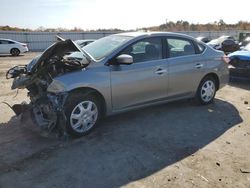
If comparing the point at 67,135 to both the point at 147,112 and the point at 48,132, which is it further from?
the point at 147,112

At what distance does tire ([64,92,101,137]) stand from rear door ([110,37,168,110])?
408 millimetres

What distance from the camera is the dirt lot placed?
152 inches

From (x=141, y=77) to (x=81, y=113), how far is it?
1364mm

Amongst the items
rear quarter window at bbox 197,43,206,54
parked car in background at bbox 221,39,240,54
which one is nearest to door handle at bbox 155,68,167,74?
rear quarter window at bbox 197,43,206,54

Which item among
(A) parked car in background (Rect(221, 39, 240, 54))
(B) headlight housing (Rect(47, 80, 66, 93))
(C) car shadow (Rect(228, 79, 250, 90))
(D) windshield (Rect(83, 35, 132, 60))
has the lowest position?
(C) car shadow (Rect(228, 79, 250, 90))

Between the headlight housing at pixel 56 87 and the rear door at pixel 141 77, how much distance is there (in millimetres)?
905

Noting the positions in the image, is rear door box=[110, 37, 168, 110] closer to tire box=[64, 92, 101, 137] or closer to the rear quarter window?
tire box=[64, 92, 101, 137]

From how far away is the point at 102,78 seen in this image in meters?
5.26

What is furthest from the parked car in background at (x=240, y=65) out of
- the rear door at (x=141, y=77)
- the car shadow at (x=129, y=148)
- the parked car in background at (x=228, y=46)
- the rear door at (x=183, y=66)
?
the parked car in background at (x=228, y=46)

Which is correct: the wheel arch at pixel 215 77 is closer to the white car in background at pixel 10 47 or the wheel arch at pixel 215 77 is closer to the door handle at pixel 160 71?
the door handle at pixel 160 71

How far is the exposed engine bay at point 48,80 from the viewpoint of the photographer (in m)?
5.02

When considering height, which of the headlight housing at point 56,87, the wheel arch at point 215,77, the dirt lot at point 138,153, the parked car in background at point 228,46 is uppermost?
the headlight housing at point 56,87

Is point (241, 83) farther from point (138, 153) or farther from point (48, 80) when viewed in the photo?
point (48, 80)

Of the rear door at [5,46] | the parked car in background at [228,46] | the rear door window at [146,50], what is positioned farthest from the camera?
the rear door at [5,46]
